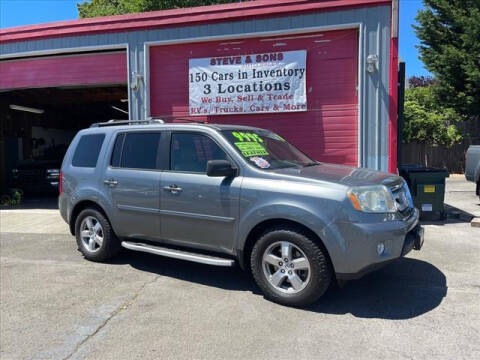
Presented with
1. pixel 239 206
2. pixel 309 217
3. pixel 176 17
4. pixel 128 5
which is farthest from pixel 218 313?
pixel 128 5

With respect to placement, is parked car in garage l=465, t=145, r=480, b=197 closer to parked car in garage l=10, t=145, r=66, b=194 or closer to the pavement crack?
the pavement crack

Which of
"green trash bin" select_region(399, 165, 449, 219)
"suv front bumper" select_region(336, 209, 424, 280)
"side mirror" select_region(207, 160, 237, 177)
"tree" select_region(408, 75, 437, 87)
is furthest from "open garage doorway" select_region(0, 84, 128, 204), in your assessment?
"tree" select_region(408, 75, 437, 87)

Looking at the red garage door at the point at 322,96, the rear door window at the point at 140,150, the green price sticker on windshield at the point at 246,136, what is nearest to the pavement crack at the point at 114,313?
the rear door window at the point at 140,150

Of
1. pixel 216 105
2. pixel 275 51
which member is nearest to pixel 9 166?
pixel 216 105

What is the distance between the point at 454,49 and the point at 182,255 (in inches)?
746

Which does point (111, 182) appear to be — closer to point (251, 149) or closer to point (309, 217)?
point (251, 149)

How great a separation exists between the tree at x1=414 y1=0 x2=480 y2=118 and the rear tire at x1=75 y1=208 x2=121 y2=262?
18.0m

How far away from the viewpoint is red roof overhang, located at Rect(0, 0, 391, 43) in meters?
8.26

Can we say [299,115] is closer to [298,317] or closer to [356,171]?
[356,171]

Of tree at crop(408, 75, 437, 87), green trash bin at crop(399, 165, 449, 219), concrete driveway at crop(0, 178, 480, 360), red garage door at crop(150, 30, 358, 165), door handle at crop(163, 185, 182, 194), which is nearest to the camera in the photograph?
concrete driveway at crop(0, 178, 480, 360)

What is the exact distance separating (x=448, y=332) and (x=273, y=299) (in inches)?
63.7

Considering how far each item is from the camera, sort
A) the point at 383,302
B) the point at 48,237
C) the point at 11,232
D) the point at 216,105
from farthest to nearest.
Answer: the point at 216,105
the point at 11,232
the point at 48,237
the point at 383,302

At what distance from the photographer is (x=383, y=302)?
14.2ft

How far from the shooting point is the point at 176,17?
9141 mm
